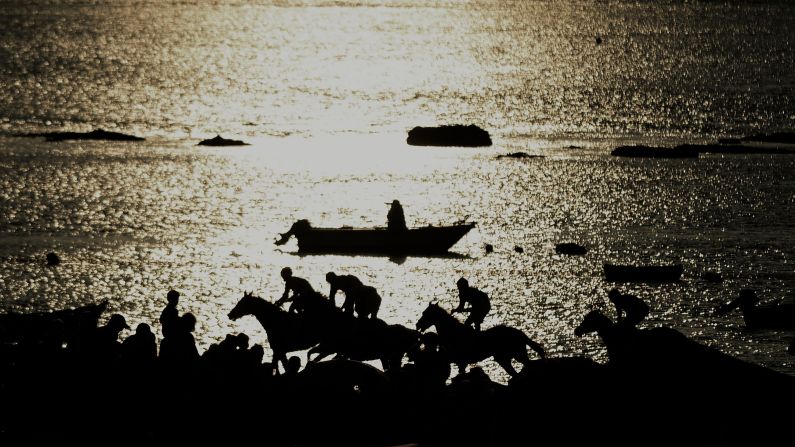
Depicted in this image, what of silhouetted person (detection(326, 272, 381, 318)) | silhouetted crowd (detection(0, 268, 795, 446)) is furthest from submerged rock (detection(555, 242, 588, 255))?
silhouetted crowd (detection(0, 268, 795, 446))

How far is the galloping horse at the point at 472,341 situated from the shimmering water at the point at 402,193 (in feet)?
53.5

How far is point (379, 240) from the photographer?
202 ft

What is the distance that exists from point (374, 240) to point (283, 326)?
35435 mm

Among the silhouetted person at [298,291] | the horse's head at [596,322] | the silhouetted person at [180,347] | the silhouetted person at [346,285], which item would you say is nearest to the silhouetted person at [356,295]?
the silhouetted person at [346,285]

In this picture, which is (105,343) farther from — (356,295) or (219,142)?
(219,142)

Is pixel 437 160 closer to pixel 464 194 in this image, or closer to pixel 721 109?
pixel 464 194

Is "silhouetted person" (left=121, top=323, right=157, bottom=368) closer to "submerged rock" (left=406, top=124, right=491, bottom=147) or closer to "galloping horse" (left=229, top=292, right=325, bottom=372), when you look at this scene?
"galloping horse" (left=229, top=292, right=325, bottom=372)

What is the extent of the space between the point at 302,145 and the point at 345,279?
98358 mm

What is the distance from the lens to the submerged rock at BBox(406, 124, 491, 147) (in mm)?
119938

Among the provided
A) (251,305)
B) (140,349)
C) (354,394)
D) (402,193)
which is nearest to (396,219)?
(402,193)

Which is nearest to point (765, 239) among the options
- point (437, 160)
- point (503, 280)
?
point (503, 280)

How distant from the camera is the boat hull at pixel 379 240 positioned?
61594 millimetres

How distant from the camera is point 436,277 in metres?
57.2

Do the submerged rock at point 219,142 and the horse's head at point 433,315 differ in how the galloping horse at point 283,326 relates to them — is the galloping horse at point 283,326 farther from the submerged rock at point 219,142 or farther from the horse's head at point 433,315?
the submerged rock at point 219,142
